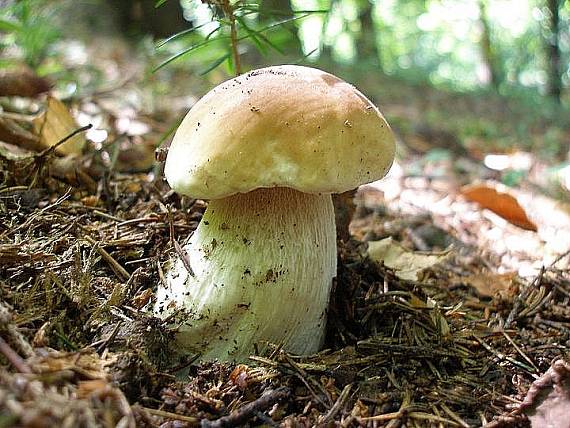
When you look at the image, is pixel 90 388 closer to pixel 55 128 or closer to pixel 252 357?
pixel 252 357

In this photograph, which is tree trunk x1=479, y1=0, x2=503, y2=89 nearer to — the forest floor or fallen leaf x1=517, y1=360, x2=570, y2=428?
the forest floor

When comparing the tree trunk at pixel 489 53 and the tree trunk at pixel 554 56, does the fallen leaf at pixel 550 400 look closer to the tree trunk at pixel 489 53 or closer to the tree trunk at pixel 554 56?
the tree trunk at pixel 554 56

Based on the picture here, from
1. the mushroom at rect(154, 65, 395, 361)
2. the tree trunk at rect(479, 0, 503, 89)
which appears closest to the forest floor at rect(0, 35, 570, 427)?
the mushroom at rect(154, 65, 395, 361)

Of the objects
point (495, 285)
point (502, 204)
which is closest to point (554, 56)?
point (502, 204)

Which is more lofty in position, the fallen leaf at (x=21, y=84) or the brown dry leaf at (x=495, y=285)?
the fallen leaf at (x=21, y=84)

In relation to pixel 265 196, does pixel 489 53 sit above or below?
below

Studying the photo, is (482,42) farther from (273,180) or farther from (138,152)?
(273,180)

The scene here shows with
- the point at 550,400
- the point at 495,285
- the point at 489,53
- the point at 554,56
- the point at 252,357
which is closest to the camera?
the point at 550,400

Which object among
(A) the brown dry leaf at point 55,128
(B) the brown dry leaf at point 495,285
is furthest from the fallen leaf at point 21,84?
(B) the brown dry leaf at point 495,285
